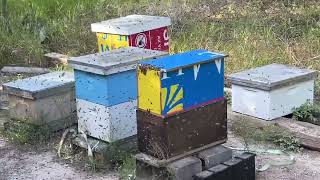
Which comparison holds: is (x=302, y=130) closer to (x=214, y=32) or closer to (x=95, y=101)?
(x=95, y=101)

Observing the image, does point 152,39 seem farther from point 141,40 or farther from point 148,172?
point 148,172

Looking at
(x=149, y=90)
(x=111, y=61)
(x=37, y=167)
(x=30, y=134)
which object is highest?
(x=111, y=61)

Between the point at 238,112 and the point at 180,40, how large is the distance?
2.65 meters

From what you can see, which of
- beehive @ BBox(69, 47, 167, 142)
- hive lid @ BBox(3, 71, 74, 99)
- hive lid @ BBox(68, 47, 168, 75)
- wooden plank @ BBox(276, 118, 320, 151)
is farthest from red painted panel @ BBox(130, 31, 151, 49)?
wooden plank @ BBox(276, 118, 320, 151)

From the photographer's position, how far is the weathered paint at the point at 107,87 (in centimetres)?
479

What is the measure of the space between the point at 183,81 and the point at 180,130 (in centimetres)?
37

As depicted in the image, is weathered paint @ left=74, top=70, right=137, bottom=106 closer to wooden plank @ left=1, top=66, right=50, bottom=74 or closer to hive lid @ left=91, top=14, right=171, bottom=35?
hive lid @ left=91, top=14, right=171, bottom=35

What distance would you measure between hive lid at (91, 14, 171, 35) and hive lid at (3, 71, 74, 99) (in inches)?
33.2

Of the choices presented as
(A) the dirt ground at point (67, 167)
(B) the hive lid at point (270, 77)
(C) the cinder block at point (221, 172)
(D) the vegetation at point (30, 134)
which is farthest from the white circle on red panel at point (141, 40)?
(C) the cinder block at point (221, 172)

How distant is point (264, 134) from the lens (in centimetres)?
541

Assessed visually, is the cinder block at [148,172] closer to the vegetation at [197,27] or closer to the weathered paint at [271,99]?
the weathered paint at [271,99]

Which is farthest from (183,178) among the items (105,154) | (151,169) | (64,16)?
(64,16)

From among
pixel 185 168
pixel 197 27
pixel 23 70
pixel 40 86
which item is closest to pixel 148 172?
pixel 185 168

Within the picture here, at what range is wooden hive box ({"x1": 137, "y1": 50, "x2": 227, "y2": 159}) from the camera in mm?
4234
